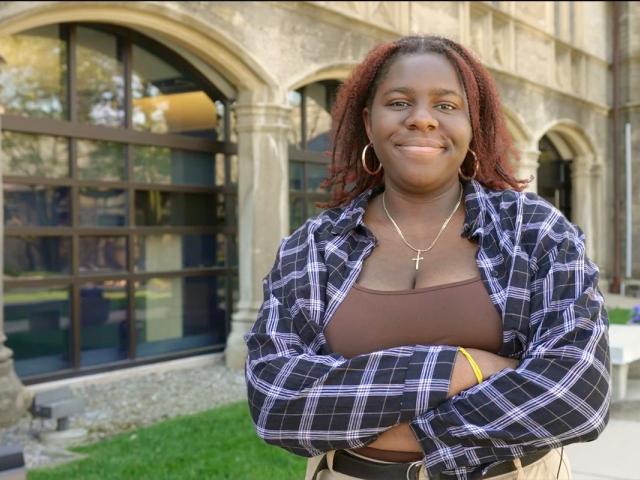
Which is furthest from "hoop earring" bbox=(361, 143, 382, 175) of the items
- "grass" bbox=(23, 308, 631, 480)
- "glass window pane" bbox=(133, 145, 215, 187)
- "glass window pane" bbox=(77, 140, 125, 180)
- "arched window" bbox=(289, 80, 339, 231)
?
"arched window" bbox=(289, 80, 339, 231)

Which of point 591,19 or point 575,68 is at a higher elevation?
point 591,19

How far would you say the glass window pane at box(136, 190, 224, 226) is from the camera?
8.00m

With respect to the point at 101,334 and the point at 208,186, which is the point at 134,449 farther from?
the point at 208,186

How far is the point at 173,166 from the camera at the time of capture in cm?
825

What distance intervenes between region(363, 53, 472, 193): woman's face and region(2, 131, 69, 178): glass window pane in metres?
5.81

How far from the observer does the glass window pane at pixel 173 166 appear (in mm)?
7930

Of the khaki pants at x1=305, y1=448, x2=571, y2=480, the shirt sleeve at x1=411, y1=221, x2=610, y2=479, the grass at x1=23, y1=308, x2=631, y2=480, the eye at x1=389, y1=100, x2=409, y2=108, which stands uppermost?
the eye at x1=389, y1=100, x2=409, y2=108

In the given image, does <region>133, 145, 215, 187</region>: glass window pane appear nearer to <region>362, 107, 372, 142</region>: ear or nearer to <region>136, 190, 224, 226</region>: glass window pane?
<region>136, 190, 224, 226</region>: glass window pane

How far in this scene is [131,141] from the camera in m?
7.73

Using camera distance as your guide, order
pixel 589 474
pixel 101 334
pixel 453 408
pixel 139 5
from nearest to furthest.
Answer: pixel 453 408
pixel 589 474
pixel 139 5
pixel 101 334

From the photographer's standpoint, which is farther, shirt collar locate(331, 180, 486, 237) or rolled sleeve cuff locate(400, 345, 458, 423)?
shirt collar locate(331, 180, 486, 237)

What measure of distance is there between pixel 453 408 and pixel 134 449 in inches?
152

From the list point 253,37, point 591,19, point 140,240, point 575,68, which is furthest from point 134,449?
point 591,19

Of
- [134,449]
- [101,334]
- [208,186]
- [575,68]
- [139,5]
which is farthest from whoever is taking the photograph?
[575,68]
